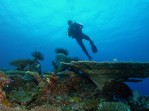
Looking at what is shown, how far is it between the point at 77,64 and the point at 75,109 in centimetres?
152

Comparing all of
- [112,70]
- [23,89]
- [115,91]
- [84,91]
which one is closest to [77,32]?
[23,89]

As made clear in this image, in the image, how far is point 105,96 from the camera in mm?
6953

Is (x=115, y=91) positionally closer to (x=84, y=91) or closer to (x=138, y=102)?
(x=138, y=102)

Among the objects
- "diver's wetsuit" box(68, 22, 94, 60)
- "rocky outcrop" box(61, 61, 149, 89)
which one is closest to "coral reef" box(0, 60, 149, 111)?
"rocky outcrop" box(61, 61, 149, 89)

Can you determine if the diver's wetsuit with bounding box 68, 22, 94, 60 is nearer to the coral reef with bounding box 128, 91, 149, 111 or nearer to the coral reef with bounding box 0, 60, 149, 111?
the coral reef with bounding box 0, 60, 149, 111

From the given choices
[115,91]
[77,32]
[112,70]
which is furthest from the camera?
[77,32]

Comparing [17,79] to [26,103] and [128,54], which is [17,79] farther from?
[128,54]

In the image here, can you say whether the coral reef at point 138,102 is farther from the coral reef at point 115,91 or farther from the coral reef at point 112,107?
the coral reef at point 112,107

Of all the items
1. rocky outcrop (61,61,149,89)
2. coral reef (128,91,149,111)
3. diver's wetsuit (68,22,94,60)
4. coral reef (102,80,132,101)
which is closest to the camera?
rocky outcrop (61,61,149,89)

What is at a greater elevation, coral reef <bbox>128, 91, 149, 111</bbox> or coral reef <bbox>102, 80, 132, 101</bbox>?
coral reef <bbox>102, 80, 132, 101</bbox>

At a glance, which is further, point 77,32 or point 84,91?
point 77,32

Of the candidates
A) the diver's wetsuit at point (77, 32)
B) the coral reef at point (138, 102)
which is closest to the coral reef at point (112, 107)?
the coral reef at point (138, 102)

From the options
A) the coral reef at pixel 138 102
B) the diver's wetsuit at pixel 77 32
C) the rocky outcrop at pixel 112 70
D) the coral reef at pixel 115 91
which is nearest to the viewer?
the rocky outcrop at pixel 112 70

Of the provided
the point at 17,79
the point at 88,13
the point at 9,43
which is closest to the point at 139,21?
the point at 88,13
